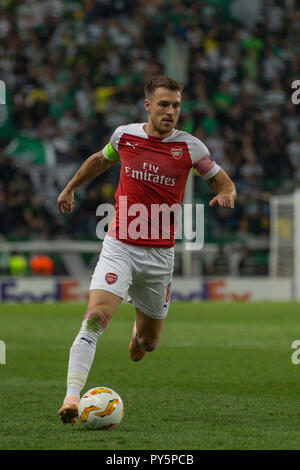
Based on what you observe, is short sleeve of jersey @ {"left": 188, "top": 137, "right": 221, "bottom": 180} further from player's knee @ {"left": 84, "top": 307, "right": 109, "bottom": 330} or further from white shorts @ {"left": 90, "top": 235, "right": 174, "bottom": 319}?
player's knee @ {"left": 84, "top": 307, "right": 109, "bottom": 330}

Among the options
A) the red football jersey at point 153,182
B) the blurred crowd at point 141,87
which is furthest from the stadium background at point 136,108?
the red football jersey at point 153,182

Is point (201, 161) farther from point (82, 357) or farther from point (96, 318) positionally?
point (82, 357)

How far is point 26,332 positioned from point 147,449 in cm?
876

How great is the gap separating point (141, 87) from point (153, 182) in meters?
18.0

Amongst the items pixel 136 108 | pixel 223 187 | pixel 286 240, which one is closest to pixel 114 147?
pixel 223 187

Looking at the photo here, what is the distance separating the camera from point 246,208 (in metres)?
21.9

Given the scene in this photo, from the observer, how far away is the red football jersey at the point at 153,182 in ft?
21.3

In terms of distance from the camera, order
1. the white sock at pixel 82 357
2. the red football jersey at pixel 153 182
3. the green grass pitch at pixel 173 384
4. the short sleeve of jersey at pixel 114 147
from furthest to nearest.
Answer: the short sleeve of jersey at pixel 114 147 < the red football jersey at pixel 153 182 < the white sock at pixel 82 357 < the green grass pitch at pixel 173 384

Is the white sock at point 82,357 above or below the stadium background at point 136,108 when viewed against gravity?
below

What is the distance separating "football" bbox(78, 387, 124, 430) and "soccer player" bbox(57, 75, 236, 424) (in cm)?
84

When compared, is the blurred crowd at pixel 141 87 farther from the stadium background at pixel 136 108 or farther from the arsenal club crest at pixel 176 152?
the arsenal club crest at pixel 176 152

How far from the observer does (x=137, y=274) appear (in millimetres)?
6551

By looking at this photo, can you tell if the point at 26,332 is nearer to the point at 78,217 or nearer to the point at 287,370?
the point at 287,370

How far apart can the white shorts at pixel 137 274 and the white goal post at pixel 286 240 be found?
13.9 metres
